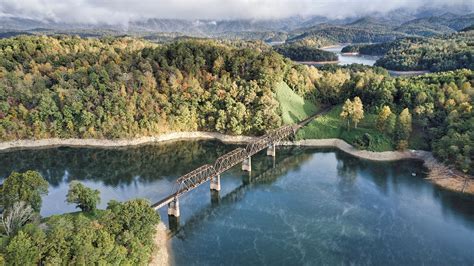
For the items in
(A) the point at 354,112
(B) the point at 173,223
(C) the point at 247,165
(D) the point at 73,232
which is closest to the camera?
(D) the point at 73,232

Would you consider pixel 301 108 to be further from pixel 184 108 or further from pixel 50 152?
pixel 50 152

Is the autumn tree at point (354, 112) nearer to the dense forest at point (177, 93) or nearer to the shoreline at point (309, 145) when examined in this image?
the shoreline at point (309, 145)

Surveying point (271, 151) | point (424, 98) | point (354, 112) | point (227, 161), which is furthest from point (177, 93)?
point (424, 98)

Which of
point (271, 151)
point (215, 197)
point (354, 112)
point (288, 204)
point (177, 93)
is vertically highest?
point (177, 93)

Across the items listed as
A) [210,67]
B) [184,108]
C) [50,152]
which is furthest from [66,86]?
[210,67]

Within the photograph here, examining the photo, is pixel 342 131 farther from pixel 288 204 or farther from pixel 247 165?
pixel 288 204

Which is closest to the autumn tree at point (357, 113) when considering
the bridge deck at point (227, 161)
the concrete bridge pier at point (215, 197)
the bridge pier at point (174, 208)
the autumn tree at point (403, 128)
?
the autumn tree at point (403, 128)

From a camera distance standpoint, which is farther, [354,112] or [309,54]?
[309,54]
